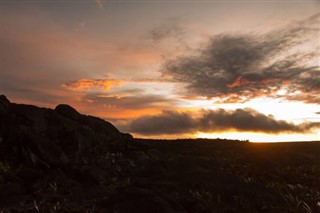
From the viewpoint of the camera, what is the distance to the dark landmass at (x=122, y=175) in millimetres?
19359

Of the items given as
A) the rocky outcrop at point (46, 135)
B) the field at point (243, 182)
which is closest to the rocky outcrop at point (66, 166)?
the rocky outcrop at point (46, 135)

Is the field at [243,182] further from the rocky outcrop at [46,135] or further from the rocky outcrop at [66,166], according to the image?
the rocky outcrop at [46,135]

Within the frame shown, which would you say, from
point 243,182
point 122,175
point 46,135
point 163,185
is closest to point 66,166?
point 122,175

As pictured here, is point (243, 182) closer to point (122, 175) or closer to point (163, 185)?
point (163, 185)

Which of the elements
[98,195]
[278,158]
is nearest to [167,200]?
[98,195]

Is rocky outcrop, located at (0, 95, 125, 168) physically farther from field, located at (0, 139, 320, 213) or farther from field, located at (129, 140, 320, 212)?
field, located at (129, 140, 320, 212)

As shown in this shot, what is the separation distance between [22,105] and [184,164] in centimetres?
1687

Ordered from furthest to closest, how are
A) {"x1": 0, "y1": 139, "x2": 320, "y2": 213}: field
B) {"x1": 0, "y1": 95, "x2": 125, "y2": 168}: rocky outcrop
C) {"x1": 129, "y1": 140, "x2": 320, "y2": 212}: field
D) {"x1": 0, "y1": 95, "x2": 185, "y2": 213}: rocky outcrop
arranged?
{"x1": 0, "y1": 95, "x2": 125, "y2": 168}: rocky outcrop < {"x1": 129, "y1": 140, "x2": 320, "y2": 212}: field < {"x1": 0, "y1": 95, "x2": 185, "y2": 213}: rocky outcrop < {"x1": 0, "y1": 139, "x2": 320, "y2": 213}: field

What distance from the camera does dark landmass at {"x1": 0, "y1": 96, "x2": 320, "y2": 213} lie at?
1936 centimetres

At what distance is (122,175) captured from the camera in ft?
90.7

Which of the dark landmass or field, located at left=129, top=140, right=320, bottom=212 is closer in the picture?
the dark landmass

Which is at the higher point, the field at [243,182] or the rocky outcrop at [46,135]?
the rocky outcrop at [46,135]

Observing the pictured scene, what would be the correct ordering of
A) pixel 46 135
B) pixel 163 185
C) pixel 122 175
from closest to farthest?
1. pixel 163 185
2. pixel 122 175
3. pixel 46 135

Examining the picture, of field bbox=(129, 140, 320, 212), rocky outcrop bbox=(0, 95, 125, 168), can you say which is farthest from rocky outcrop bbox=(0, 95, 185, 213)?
field bbox=(129, 140, 320, 212)
